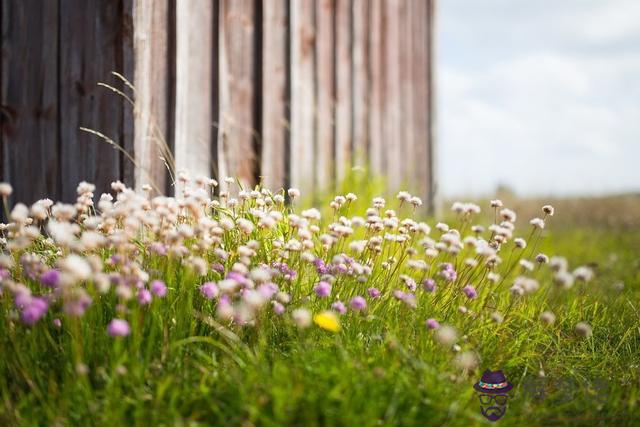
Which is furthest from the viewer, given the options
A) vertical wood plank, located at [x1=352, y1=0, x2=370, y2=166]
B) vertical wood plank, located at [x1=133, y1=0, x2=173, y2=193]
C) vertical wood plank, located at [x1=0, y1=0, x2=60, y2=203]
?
vertical wood plank, located at [x1=352, y1=0, x2=370, y2=166]

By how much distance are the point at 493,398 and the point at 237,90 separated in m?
2.94

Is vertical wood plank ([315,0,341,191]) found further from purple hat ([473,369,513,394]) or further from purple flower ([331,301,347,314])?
purple hat ([473,369,513,394])

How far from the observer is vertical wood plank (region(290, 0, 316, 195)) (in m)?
5.07

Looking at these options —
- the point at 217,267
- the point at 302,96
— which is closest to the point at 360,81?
the point at 302,96

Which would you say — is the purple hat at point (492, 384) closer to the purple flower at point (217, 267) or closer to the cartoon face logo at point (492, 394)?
the cartoon face logo at point (492, 394)

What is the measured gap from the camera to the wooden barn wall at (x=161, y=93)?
3.74 m

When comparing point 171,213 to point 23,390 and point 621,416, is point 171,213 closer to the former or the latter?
point 23,390

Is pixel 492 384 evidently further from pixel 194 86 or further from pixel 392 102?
pixel 392 102

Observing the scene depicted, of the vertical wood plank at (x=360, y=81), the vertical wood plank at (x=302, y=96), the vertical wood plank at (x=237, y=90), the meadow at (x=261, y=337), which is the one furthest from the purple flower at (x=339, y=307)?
the vertical wood plank at (x=360, y=81)

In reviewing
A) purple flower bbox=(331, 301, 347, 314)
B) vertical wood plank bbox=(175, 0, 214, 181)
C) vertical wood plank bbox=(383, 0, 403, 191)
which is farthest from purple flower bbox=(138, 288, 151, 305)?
vertical wood plank bbox=(383, 0, 403, 191)

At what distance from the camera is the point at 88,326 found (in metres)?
2.19

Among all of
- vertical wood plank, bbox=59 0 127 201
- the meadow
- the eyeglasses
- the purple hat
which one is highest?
vertical wood plank, bbox=59 0 127 201

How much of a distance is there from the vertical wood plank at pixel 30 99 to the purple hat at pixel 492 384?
275 cm

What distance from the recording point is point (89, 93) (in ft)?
12.7
